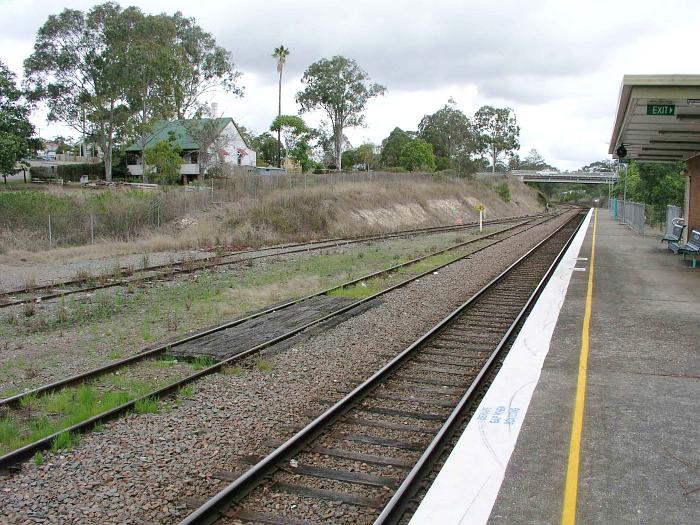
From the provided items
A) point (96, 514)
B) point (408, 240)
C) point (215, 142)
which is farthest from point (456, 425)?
point (215, 142)

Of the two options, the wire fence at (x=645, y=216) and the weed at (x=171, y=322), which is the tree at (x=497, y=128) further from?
the weed at (x=171, y=322)

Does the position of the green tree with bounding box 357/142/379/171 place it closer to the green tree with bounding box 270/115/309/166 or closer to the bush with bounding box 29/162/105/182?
the green tree with bounding box 270/115/309/166

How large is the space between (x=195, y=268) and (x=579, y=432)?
49.6ft

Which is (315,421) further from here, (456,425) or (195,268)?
(195,268)

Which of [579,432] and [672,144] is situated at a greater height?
[672,144]

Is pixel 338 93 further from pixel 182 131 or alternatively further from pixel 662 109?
pixel 662 109

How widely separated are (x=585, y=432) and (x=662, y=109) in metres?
11.2

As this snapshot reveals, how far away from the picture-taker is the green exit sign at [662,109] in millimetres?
14719

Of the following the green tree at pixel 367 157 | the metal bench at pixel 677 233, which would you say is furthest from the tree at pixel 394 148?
the metal bench at pixel 677 233

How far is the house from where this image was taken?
60.8 meters

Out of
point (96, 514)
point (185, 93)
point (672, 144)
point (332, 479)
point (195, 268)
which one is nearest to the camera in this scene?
point (96, 514)

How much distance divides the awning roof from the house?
132 feet

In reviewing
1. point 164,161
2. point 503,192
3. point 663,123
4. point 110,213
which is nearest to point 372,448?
point 663,123

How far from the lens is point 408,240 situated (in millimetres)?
32969
